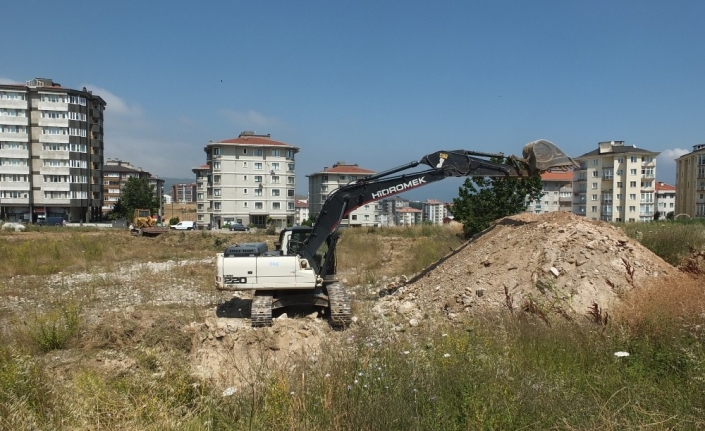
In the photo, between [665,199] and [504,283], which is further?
[665,199]

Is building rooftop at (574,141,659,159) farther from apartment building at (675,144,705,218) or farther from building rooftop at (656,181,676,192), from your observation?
building rooftop at (656,181,676,192)

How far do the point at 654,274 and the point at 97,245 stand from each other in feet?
84.4

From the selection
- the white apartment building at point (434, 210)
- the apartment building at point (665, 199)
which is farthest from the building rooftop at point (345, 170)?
the white apartment building at point (434, 210)

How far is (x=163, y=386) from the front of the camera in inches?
179

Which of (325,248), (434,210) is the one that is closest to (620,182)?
(325,248)

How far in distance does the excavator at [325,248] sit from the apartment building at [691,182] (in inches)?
2642

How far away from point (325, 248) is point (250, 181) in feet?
193

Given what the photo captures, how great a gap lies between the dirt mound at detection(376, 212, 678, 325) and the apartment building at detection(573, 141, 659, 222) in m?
61.6

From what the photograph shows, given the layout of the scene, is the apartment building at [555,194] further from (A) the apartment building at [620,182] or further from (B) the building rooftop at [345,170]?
(B) the building rooftop at [345,170]

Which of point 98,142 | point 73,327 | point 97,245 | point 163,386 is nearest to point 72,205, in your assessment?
point 98,142

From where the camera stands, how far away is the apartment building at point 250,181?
6750 centimetres

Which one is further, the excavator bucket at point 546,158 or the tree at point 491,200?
the tree at point 491,200

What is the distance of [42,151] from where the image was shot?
66062mm

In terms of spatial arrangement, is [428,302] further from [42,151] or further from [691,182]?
[691,182]
